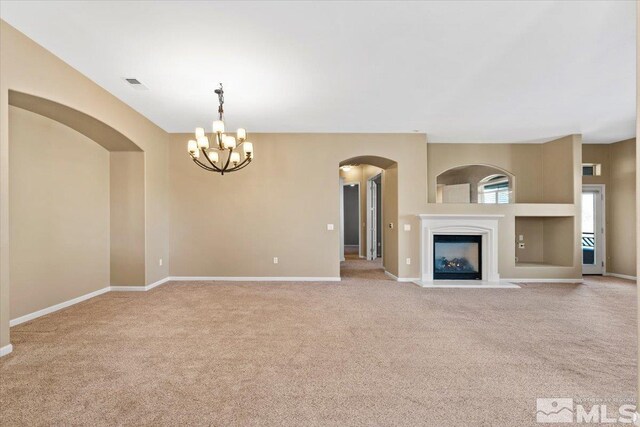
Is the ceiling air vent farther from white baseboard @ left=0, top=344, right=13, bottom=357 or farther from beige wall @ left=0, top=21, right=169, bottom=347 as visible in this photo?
white baseboard @ left=0, top=344, right=13, bottom=357

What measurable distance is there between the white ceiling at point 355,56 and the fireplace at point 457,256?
2462 millimetres

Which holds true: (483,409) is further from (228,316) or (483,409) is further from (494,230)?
(494,230)

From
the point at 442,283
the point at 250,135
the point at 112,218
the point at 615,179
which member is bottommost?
the point at 442,283

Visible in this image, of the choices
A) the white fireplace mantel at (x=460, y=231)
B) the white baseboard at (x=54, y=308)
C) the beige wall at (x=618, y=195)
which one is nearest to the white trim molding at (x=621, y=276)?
the beige wall at (x=618, y=195)

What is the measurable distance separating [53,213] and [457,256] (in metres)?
7.13

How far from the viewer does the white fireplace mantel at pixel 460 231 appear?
6.48 m

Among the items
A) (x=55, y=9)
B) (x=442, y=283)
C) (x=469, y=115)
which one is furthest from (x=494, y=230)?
(x=55, y=9)

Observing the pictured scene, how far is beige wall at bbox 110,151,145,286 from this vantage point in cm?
575

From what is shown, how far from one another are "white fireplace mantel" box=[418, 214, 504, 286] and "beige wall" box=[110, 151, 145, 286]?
5374 millimetres

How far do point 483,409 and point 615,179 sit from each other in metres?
8.08

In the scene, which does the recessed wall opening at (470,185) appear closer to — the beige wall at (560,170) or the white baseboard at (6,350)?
the beige wall at (560,170)

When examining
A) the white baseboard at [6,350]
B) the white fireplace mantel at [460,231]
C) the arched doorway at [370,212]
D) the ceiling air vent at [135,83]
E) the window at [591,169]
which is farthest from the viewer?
the window at [591,169]

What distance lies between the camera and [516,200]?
7.57 metres

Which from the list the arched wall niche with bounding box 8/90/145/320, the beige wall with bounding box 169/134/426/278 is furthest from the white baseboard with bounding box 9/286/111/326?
the beige wall with bounding box 169/134/426/278
